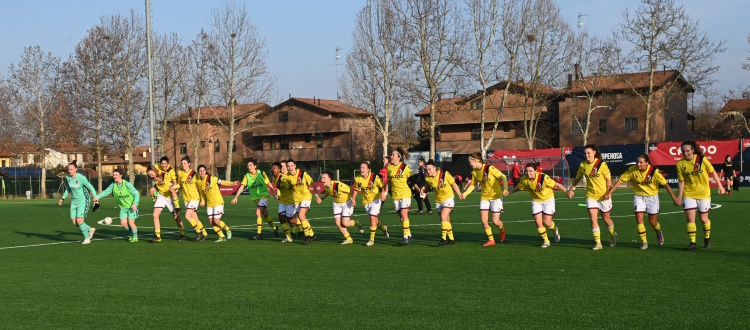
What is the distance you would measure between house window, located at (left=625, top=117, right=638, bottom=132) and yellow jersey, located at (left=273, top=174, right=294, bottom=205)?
5486 centimetres

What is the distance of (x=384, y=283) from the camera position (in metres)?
10.7

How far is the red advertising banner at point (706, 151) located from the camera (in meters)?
42.6

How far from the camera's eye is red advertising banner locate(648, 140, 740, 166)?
4262 cm

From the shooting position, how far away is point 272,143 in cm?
8506

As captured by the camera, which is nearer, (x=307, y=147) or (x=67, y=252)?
(x=67, y=252)

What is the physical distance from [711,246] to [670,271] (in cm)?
385

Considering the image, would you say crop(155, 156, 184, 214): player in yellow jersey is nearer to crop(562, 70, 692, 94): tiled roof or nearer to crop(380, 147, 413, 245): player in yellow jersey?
crop(380, 147, 413, 245): player in yellow jersey

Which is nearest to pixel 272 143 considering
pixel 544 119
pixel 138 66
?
pixel 138 66

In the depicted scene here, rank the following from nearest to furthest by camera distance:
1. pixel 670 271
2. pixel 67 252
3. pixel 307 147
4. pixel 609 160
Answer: pixel 670 271, pixel 67 252, pixel 609 160, pixel 307 147

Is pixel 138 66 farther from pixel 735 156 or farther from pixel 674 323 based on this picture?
pixel 674 323

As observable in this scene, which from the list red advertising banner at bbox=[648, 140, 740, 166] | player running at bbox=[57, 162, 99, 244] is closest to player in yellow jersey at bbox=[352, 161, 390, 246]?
player running at bbox=[57, 162, 99, 244]

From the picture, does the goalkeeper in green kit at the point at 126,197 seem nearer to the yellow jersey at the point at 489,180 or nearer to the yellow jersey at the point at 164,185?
the yellow jersey at the point at 164,185

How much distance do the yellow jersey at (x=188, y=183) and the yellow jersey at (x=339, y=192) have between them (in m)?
3.75

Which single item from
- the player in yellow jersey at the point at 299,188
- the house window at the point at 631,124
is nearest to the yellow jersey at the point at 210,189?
the player in yellow jersey at the point at 299,188
